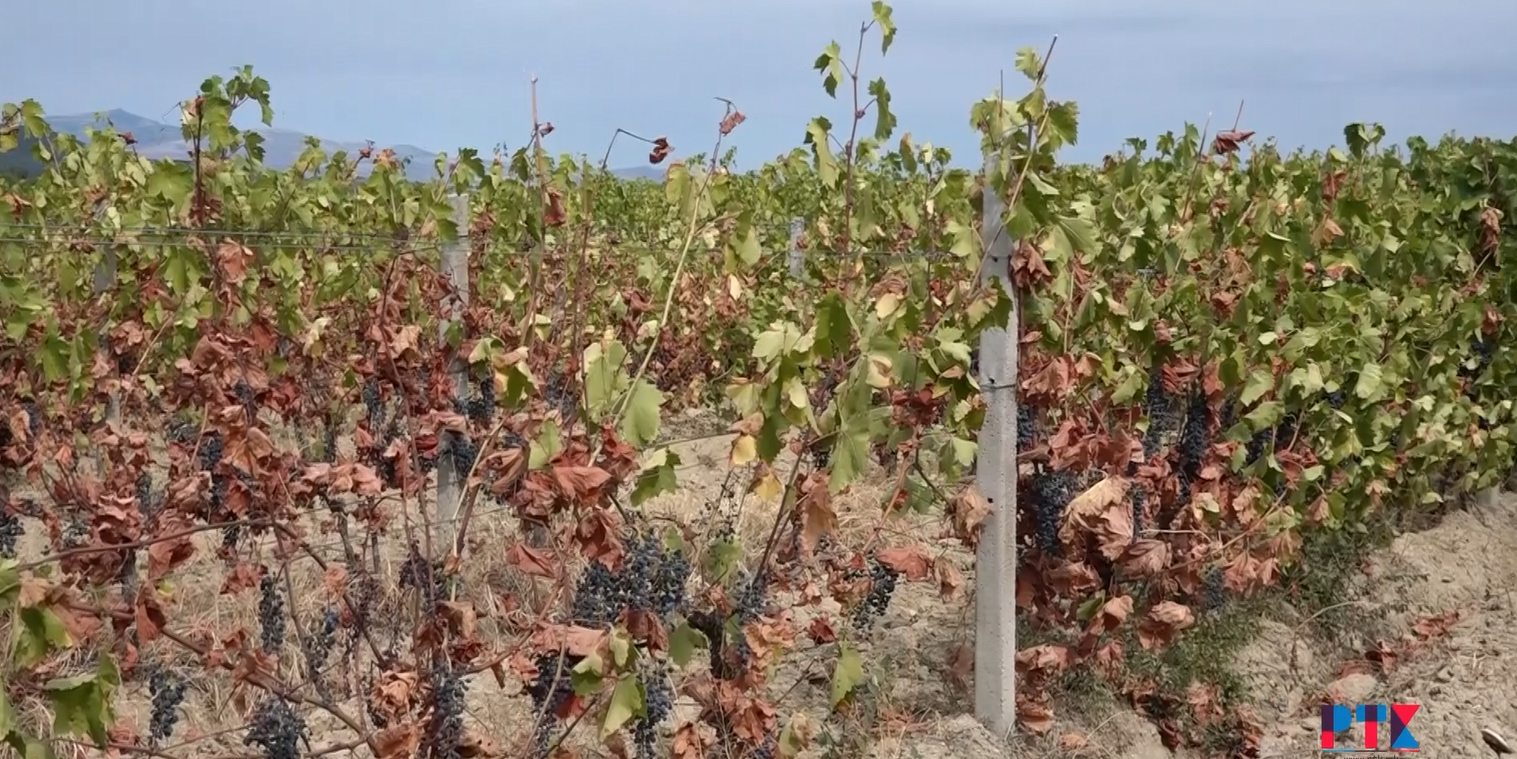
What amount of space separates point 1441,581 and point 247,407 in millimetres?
4429

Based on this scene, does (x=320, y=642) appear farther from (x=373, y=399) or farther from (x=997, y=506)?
(x=997, y=506)

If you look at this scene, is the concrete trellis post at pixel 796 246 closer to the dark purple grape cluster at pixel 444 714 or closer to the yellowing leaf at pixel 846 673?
the yellowing leaf at pixel 846 673

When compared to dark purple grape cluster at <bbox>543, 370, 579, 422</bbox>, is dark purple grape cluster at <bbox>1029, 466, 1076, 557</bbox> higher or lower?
lower

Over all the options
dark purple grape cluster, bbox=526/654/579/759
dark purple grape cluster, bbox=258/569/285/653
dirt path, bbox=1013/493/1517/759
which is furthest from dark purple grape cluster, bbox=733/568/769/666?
dark purple grape cluster, bbox=258/569/285/653

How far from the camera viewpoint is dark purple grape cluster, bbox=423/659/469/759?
247 cm

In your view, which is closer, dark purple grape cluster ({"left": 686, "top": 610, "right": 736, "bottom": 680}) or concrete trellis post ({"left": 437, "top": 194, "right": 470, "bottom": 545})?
dark purple grape cluster ({"left": 686, "top": 610, "right": 736, "bottom": 680})

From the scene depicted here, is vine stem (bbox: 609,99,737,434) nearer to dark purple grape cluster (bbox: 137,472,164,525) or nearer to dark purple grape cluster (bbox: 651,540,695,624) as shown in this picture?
dark purple grape cluster (bbox: 651,540,695,624)

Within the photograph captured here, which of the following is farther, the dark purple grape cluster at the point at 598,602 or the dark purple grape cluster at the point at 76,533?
the dark purple grape cluster at the point at 76,533

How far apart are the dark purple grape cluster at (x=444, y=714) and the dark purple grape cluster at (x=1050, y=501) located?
5.82 ft

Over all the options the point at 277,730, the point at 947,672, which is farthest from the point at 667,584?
the point at 947,672

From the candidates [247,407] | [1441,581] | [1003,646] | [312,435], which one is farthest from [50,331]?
[1441,581]

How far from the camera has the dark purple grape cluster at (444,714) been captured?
247 centimetres

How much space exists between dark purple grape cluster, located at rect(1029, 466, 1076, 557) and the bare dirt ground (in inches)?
17.6

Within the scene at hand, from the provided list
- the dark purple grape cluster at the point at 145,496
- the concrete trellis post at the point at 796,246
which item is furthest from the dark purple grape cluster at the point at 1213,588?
the concrete trellis post at the point at 796,246
